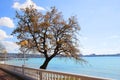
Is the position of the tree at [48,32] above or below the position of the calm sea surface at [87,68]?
above

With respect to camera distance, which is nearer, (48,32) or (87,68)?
(48,32)

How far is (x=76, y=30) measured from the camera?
60.8 feet

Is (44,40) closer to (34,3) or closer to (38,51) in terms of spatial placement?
(38,51)

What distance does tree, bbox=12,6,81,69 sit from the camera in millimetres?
18062

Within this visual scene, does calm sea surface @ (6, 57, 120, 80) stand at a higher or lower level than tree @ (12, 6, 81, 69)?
lower

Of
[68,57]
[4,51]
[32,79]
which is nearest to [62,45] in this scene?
[68,57]

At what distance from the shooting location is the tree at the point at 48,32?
18.1m

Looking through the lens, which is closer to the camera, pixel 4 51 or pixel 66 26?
pixel 66 26

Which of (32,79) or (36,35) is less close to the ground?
(36,35)

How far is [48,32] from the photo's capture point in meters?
18.3

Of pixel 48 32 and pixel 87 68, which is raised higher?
pixel 48 32

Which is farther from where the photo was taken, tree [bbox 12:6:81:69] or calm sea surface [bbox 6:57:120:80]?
calm sea surface [bbox 6:57:120:80]

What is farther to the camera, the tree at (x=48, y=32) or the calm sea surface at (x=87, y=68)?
the calm sea surface at (x=87, y=68)

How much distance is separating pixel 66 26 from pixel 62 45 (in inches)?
64.7
